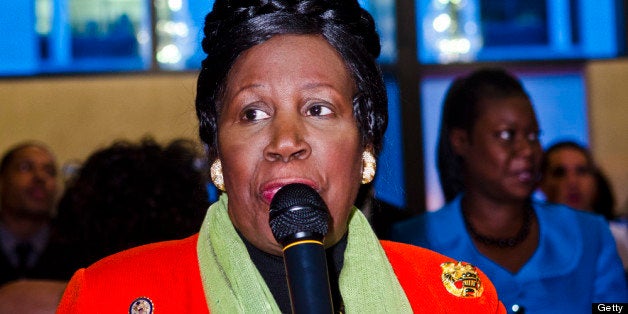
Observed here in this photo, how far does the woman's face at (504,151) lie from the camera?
301 cm

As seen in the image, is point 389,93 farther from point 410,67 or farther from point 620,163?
point 620,163

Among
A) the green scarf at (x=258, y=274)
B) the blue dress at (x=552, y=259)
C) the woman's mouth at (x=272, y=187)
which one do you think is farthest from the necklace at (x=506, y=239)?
the woman's mouth at (x=272, y=187)

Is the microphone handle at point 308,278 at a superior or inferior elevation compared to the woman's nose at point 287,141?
inferior

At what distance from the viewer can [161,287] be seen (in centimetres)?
169

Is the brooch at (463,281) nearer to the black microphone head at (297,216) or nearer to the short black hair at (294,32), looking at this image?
the short black hair at (294,32)

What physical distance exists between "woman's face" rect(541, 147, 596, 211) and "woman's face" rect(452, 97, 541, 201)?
1758mm

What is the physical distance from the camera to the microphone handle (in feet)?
3.82

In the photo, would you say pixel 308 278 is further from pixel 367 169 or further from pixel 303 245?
pixel 367 169

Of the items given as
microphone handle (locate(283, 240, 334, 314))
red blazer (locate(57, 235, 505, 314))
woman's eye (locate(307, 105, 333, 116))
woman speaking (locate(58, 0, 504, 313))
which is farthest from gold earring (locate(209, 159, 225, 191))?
microphone handle (locate(283, 240, 334, 314))

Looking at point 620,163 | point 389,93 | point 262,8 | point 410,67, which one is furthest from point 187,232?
point 620,163

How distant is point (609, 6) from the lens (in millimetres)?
5887

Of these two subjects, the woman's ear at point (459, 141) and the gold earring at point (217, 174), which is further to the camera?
the woman's ear at point (459, 141)

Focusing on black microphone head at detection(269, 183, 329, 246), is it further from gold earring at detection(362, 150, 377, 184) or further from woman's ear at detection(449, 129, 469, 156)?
woman's ear at detection(449, 129, 469, 156)

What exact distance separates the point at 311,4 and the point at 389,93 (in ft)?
1.17
